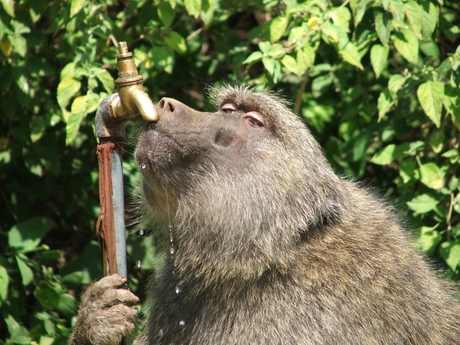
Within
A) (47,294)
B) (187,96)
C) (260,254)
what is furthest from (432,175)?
(47,294)

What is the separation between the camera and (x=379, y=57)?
395 centimetres

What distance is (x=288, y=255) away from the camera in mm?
3062

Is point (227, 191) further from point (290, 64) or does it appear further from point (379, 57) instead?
point (379, 57)

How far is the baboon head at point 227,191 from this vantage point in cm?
298

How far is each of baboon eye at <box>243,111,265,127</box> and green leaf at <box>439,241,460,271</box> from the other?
A: 149 cm

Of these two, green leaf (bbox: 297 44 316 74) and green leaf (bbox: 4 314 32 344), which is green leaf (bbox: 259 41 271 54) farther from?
green leaf (bbox: 4 314 32 344)

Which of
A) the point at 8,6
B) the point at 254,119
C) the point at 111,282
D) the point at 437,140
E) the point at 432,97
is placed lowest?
the point at 437,140

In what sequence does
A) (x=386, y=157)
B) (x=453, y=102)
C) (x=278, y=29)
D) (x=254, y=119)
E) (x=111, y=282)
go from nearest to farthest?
1. (x=111, y=282)
2. (x=254, y=119)
3. (x=453, y=102)
4. (x=278, y=29)
5. (x=386, y=157)

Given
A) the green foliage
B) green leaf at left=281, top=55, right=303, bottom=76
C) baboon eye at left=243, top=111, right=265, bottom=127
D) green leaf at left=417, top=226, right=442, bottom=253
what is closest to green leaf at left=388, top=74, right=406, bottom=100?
the green foliage

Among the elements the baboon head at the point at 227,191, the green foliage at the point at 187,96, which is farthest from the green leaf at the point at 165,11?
the baboon head at the point at 227,191

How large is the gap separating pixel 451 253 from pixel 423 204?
339 millimetres

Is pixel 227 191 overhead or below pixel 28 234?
overhead

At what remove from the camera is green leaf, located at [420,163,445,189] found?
4109 millimetres

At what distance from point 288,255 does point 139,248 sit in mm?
1876
